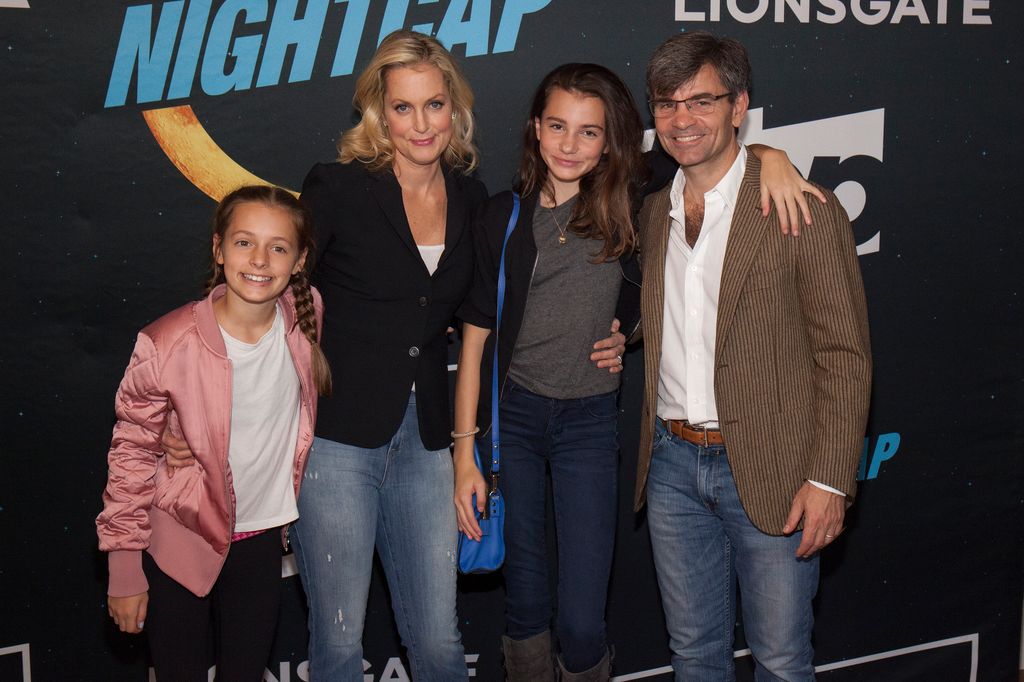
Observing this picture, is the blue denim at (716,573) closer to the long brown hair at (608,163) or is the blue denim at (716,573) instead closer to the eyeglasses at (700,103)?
the long brown hair at (608,163)

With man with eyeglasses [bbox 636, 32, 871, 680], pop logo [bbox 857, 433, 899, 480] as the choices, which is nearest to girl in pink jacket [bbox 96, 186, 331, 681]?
man with eyeglasses [bbox 636, 32, 871, 680]

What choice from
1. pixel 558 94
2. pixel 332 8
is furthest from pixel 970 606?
pixel 332 8

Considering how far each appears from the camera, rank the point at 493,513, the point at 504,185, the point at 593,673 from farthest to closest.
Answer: the point at 504,185 < the point at 593,673 < the point at 493,513

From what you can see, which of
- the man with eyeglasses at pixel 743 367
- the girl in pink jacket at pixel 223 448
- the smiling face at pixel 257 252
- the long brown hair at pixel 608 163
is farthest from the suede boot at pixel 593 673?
the smiling face at pixel 257 252

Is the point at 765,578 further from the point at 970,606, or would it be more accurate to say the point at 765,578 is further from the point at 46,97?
the point at 46,97

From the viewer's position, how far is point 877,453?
3.37 m

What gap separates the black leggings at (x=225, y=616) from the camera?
214cm

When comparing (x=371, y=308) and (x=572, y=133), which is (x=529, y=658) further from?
(x=572, y=133)

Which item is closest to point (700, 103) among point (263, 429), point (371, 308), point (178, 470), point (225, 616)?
point (371, 308)

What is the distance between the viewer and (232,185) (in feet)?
9.49

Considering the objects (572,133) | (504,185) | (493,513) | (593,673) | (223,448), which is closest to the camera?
(223,448)

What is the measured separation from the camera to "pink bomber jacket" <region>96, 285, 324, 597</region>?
6.78 ft

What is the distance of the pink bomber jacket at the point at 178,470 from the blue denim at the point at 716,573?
1080 mm

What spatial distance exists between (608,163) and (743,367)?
0.64m
